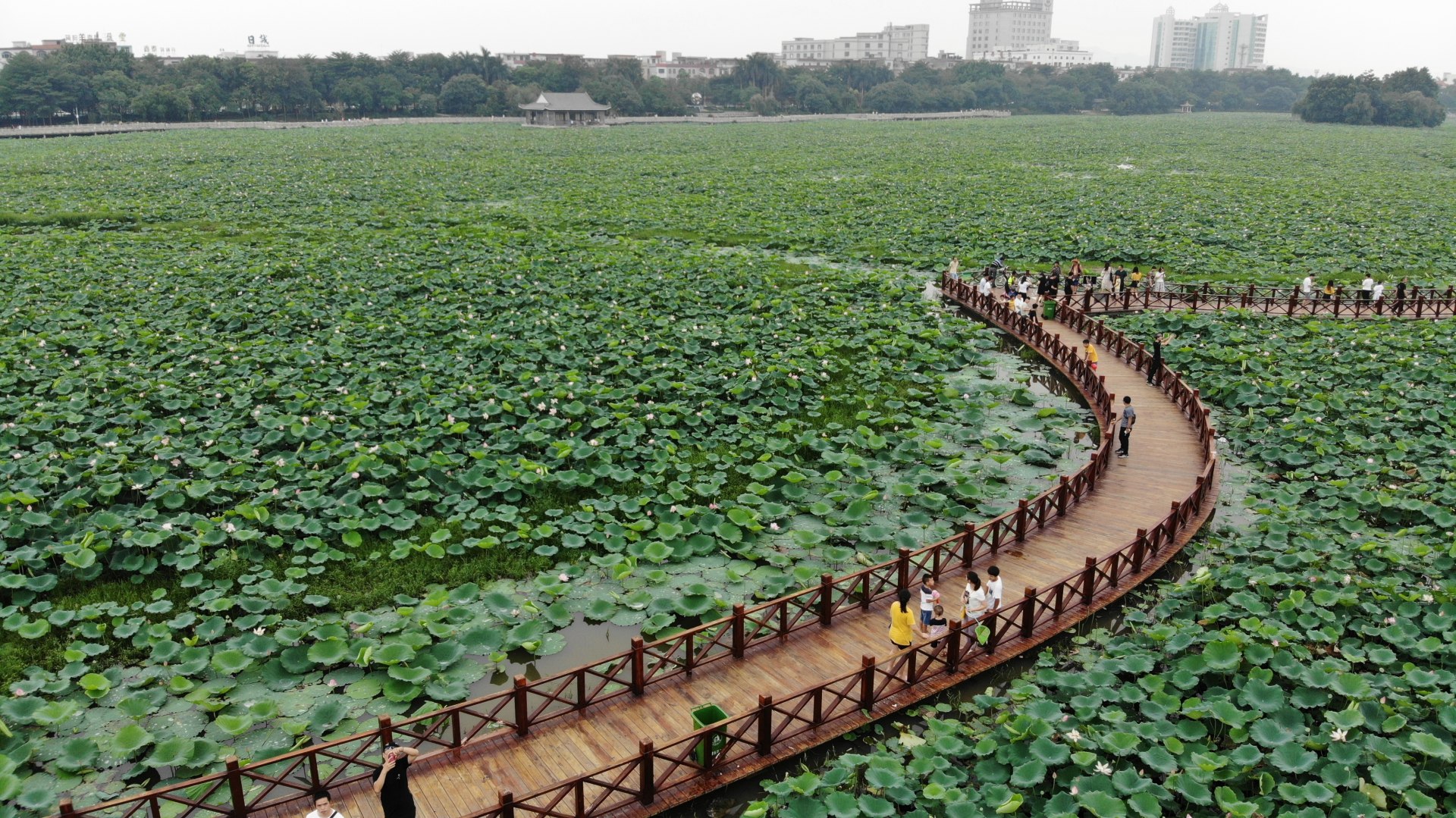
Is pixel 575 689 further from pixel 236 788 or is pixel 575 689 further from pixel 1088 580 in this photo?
pixel 1088 580

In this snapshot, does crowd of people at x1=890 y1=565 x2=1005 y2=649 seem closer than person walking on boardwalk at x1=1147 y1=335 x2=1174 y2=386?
Yes

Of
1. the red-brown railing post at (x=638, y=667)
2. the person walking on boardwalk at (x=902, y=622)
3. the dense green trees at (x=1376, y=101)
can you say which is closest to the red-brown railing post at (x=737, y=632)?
the red-brown railing post at (x=638, y=667)

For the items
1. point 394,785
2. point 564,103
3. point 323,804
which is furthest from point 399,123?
point 394,785

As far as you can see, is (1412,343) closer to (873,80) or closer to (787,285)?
(787,285)

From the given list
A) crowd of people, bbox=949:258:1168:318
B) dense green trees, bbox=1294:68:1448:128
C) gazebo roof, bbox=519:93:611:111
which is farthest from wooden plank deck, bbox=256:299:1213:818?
dense green trees, bbox=1294:68:1448:128

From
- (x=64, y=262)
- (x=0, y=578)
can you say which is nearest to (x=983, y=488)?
(x=0, y=578)

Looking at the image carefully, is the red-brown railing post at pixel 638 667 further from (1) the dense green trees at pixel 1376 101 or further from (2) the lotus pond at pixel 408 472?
(1) the dense green trees at pixel 1376 101

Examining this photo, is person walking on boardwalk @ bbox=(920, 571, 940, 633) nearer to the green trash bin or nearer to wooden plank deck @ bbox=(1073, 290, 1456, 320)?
the green trash bin
